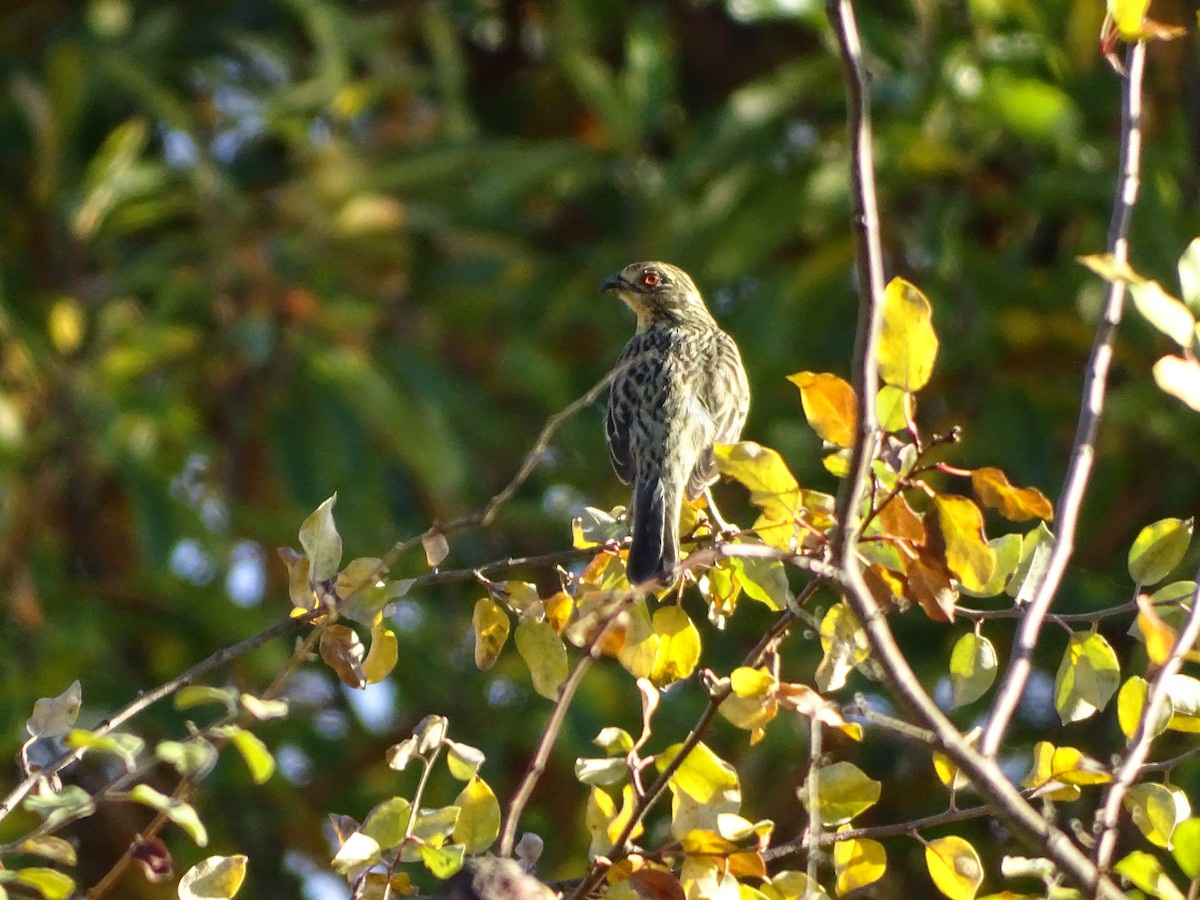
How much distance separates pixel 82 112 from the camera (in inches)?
365

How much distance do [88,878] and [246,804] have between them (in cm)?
83

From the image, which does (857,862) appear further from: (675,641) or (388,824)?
(388,824)

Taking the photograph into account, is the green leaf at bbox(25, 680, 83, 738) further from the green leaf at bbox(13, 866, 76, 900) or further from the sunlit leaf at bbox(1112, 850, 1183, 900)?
the sunlit leaf at bbox(1112, 850, 1183, 900)

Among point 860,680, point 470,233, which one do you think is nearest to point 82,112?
point 470,233

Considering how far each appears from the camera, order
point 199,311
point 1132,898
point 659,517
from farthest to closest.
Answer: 1. point 199,311
2. point 659,517
3. point 1132,898

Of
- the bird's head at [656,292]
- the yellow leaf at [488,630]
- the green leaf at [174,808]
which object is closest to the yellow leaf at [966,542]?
the yellow leaf at [488,630]

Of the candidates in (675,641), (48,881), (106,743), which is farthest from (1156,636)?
(48,881)

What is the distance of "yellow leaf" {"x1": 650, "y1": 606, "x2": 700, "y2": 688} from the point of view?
3008 millimetres

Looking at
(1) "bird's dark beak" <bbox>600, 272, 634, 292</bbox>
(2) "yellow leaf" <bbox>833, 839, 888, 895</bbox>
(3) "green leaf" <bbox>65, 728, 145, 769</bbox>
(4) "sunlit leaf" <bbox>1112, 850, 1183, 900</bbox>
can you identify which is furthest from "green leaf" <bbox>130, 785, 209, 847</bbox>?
(1) "bird's dark beak" <bbox>600, 272, 634, 292</bbox>

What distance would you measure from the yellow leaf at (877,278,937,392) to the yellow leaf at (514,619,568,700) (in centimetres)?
66

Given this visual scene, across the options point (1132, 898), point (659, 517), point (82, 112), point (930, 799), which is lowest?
point (930, 799)

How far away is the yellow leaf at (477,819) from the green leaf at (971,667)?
2.43 ft

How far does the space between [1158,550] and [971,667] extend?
1.12 feet

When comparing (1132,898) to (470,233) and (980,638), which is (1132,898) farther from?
(470,233)
